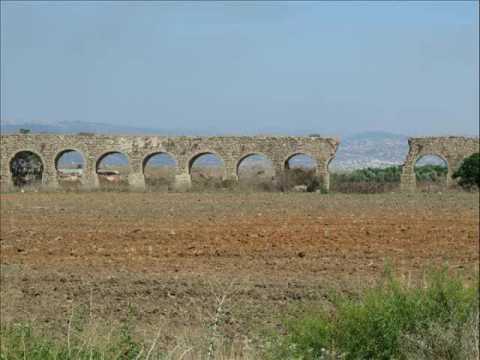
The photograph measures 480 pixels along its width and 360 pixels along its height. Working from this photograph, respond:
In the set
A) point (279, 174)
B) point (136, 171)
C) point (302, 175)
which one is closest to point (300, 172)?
point (302, 175)

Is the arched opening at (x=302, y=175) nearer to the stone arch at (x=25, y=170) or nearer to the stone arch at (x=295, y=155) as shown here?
the stone arch at (x=295, y=155)

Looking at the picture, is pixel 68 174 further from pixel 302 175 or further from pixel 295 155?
pixel 302 175

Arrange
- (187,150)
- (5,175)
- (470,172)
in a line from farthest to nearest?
(5,175), (187,150), (470,172)

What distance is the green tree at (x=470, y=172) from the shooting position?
30.6 metres

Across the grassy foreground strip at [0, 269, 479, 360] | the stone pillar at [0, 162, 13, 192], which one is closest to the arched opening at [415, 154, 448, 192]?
the stone pillar at [0, 162, 13, 192]

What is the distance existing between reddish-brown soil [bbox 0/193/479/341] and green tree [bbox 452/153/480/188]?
11.6 m

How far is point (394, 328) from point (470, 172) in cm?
2514

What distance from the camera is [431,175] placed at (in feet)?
136

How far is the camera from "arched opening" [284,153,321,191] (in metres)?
32.4

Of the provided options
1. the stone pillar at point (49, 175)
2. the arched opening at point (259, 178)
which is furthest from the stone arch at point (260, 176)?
the stone pillar at point (49, 175)

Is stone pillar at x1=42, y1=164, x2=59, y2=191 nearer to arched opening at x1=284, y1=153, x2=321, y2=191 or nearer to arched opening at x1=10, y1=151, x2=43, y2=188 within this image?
arched opening at x1=10, y1=151, x2=43, y2=188

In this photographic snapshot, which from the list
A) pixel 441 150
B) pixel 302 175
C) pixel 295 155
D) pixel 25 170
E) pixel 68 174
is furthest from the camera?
pixel 68 174

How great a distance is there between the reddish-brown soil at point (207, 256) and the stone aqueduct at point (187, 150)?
15.0m

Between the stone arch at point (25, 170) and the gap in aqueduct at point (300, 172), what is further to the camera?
the stone arch at point (25, 170)
